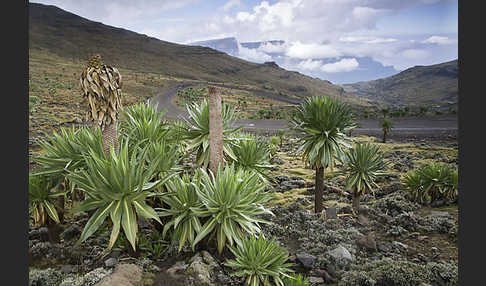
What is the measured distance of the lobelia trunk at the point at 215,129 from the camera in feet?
14.8

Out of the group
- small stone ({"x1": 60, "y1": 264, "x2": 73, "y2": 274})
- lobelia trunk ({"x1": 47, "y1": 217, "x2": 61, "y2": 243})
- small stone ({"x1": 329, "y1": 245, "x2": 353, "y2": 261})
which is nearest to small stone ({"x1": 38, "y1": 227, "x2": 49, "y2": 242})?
lobelia trunk ({"x1": 47, "y1": 217, "x2": 61, "y2": 243})

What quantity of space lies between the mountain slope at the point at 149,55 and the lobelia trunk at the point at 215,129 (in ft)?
311

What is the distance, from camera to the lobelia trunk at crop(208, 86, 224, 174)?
450 cm

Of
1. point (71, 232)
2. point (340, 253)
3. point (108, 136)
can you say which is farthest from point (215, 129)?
point (71, 232)

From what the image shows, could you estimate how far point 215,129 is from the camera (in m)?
4.62

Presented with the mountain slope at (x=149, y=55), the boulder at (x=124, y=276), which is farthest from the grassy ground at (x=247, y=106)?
the mountain slope at (x=149, y=55)

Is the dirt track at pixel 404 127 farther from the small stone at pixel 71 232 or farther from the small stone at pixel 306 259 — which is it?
the small stone at pixel 306 259

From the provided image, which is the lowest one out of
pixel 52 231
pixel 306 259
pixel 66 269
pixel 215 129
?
pixel 306 259

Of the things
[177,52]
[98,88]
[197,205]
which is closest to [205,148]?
[197,205]

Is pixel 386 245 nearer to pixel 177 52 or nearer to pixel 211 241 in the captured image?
pixel 211 241

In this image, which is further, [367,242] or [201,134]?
[367,242]

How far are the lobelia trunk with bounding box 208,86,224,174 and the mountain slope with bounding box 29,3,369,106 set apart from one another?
94645mm

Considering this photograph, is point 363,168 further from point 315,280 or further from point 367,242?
point 315,280

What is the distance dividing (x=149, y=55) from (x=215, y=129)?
140413 mm
